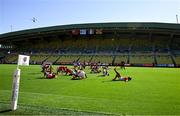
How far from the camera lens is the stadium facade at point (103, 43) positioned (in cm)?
7844

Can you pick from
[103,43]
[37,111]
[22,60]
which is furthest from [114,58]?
[37,111]

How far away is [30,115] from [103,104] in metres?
3.65

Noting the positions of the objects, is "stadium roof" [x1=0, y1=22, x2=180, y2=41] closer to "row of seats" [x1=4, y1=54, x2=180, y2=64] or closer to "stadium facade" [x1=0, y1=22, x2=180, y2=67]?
"stadium facade" [x1=0, y1=22, x2=180, y2=67]

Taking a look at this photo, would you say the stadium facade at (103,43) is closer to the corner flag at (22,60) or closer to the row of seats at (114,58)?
the row of seats at (114,58)

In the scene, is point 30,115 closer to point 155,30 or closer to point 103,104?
point 103,104

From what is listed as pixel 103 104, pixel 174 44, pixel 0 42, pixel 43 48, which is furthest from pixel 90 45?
pixel 103 104

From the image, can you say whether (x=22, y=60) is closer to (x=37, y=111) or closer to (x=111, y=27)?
(x=37, y=111)

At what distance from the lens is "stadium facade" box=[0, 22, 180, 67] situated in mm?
78438

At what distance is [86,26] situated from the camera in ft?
291

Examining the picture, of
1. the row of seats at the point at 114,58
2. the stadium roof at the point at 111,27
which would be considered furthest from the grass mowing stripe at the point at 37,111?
the stadium roof at the point at 111,27

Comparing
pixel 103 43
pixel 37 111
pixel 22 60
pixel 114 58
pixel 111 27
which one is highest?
pixel 111 27

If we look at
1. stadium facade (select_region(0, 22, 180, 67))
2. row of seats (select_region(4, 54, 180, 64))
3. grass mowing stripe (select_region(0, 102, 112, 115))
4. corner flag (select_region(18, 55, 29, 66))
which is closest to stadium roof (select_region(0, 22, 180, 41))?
stadium facade (select_region(0, 22, 180, 67))

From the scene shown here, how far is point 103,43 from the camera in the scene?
9306 cm

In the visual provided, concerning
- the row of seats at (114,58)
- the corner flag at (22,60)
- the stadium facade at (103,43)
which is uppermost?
the stadium facade at (103,43)
